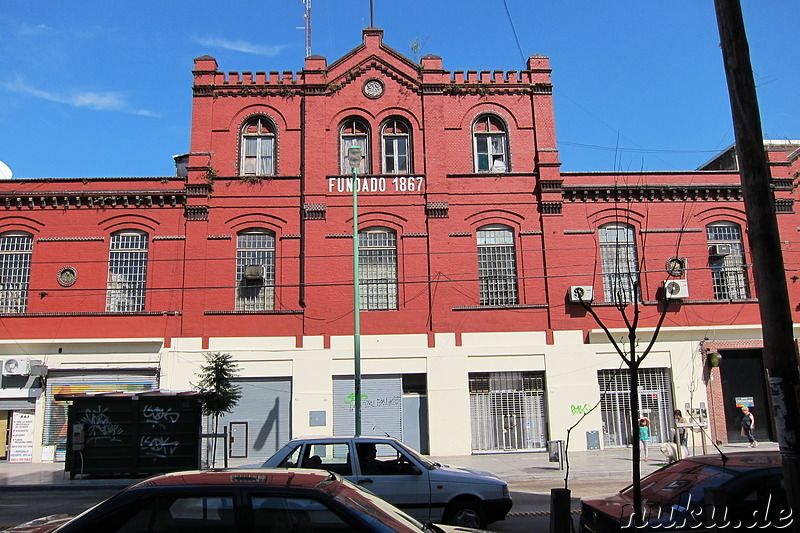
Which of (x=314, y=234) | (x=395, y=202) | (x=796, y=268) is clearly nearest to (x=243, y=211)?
(x=314, y=234)

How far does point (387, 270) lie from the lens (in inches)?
925

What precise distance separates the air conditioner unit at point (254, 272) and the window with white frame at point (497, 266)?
26.4ft

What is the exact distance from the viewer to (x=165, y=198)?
23578 millimetres

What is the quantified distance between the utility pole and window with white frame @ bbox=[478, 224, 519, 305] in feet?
57.3

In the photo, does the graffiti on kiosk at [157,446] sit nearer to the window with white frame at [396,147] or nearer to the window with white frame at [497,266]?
the window with white frame at [497,266]

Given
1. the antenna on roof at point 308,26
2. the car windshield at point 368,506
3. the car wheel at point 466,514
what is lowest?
the car wheel at point 466,514

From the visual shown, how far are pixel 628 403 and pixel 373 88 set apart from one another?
1540 centimetres

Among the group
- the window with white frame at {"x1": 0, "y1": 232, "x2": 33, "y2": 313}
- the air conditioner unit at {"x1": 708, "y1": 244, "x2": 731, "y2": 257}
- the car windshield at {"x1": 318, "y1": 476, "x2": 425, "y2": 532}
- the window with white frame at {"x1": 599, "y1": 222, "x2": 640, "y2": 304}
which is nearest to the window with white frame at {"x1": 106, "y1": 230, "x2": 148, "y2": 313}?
the window with white frame at {"x1": 0, "y1": 232, "x2": 33, "y2": 313}

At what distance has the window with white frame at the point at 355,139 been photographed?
24.5 m

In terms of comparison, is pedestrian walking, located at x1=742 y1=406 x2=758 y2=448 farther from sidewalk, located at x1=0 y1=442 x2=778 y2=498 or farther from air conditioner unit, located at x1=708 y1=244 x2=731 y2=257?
air conditioner unit, located at x1=708 y1=244 x2=731 y2=257

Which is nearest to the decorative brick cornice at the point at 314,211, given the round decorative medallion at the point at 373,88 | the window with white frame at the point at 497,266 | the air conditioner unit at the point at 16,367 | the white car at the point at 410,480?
the round decorative medallion at the point at 373,88

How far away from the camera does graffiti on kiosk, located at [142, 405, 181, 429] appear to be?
16719mm

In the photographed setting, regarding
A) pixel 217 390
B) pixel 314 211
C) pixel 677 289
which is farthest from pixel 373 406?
pixel 677 289

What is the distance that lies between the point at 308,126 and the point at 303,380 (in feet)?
31.8
